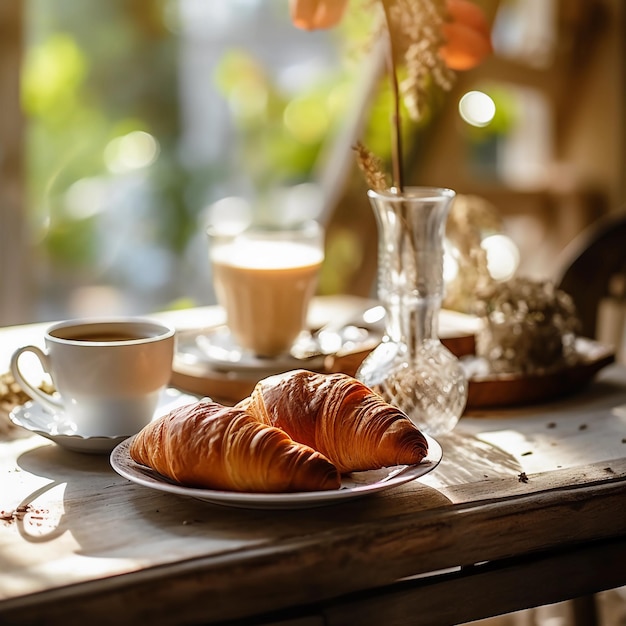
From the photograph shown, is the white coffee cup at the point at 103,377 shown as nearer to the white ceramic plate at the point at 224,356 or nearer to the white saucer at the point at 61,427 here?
the white saucer at the point at 61,427

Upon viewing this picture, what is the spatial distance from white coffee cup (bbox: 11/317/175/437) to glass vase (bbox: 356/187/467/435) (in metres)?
0.23

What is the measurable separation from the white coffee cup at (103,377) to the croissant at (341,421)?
15 cm

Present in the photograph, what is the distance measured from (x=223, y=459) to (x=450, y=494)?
206 millimetres

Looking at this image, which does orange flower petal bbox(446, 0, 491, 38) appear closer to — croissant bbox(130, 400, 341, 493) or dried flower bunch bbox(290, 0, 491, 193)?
dried flower bunch bbox(290, 0, 491, 193)

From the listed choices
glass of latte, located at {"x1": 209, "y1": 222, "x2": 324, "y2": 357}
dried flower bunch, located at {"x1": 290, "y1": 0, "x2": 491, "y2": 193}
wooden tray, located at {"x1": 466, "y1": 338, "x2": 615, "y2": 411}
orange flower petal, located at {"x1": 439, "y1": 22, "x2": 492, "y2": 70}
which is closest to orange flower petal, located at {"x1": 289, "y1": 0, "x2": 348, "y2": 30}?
dried flower bunch, located at {"x1": 290, "y1": 0, "x2": 491, "y2": 193}

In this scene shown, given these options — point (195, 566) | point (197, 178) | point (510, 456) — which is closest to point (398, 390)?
point (510, 456)

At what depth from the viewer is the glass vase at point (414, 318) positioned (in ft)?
3.27

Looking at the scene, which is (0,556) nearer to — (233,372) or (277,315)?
(233,372)

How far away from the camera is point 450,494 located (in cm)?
83

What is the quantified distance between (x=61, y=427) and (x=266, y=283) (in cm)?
39

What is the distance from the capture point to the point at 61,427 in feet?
3.22

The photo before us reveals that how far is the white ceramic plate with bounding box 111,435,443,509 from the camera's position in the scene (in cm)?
74

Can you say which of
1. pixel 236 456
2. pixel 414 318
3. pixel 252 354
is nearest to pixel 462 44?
pixel 414 318

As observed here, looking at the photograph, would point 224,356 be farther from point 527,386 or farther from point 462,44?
point 462,44
